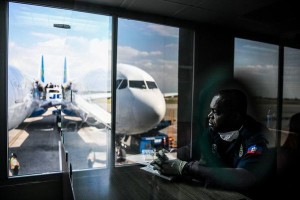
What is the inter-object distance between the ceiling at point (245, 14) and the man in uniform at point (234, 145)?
0.13 meters

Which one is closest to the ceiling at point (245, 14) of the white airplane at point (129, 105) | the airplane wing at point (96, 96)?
the white airplane at point (129, 105)

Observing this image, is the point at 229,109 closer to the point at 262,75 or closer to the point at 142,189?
the point at 262,75

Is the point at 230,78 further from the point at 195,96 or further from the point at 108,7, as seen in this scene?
the point at 108,7

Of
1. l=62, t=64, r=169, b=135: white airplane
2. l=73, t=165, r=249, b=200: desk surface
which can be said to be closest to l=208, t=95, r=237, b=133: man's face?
l=73, t=165, r=249, b=200: desk surface

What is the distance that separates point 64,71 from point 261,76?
9.96 feet

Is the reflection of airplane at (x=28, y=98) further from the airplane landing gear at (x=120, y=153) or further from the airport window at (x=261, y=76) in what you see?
the airport window at (x=261, y=76)

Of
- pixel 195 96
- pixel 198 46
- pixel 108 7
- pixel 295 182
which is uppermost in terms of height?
pixel 108 7

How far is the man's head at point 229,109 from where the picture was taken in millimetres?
432

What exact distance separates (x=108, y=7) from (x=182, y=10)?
0.80m

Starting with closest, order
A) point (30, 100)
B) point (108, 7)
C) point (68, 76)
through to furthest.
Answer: point (108, 7), point (68, 76), point (30, 100)

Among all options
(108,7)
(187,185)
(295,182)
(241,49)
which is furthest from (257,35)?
(108,7)

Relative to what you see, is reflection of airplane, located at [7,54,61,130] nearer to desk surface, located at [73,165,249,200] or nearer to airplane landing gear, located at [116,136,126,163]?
airplane landing gear, located at [116,136,126,163]

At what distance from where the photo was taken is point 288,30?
380mm

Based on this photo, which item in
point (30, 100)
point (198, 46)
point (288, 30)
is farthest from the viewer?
point (30, 100)
